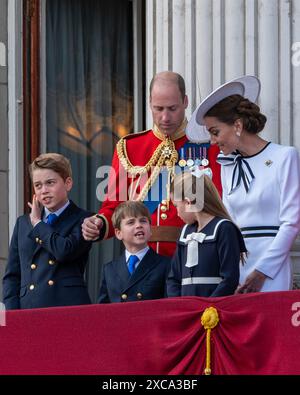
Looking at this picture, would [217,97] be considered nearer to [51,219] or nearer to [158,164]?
[158,164]

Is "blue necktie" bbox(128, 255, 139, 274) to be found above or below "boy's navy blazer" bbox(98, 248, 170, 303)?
above

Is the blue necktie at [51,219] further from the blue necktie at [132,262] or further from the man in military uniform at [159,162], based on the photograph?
the blue necktie at [132,262]

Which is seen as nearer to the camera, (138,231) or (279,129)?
(138,231)

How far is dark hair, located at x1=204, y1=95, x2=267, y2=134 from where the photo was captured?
9477 millimetres

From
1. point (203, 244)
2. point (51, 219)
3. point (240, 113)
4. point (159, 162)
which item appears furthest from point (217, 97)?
point (51, 219)

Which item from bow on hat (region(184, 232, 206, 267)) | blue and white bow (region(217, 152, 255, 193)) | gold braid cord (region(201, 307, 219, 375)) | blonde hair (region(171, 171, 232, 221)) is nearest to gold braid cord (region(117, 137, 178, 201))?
blue and white bow (region(217, 152, 255, 193))

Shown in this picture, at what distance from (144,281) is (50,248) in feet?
2.10

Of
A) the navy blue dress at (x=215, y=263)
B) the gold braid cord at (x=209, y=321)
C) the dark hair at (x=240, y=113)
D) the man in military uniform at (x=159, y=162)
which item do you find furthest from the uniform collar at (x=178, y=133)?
the gold braid cord at (x=209, y=321)

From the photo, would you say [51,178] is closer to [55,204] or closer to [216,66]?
[55,204]

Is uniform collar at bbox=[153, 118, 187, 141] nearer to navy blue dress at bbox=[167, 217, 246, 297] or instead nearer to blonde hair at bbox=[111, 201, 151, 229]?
blonde hair at bbox=[111, 201, 151, 229]

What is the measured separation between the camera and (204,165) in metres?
10.0
